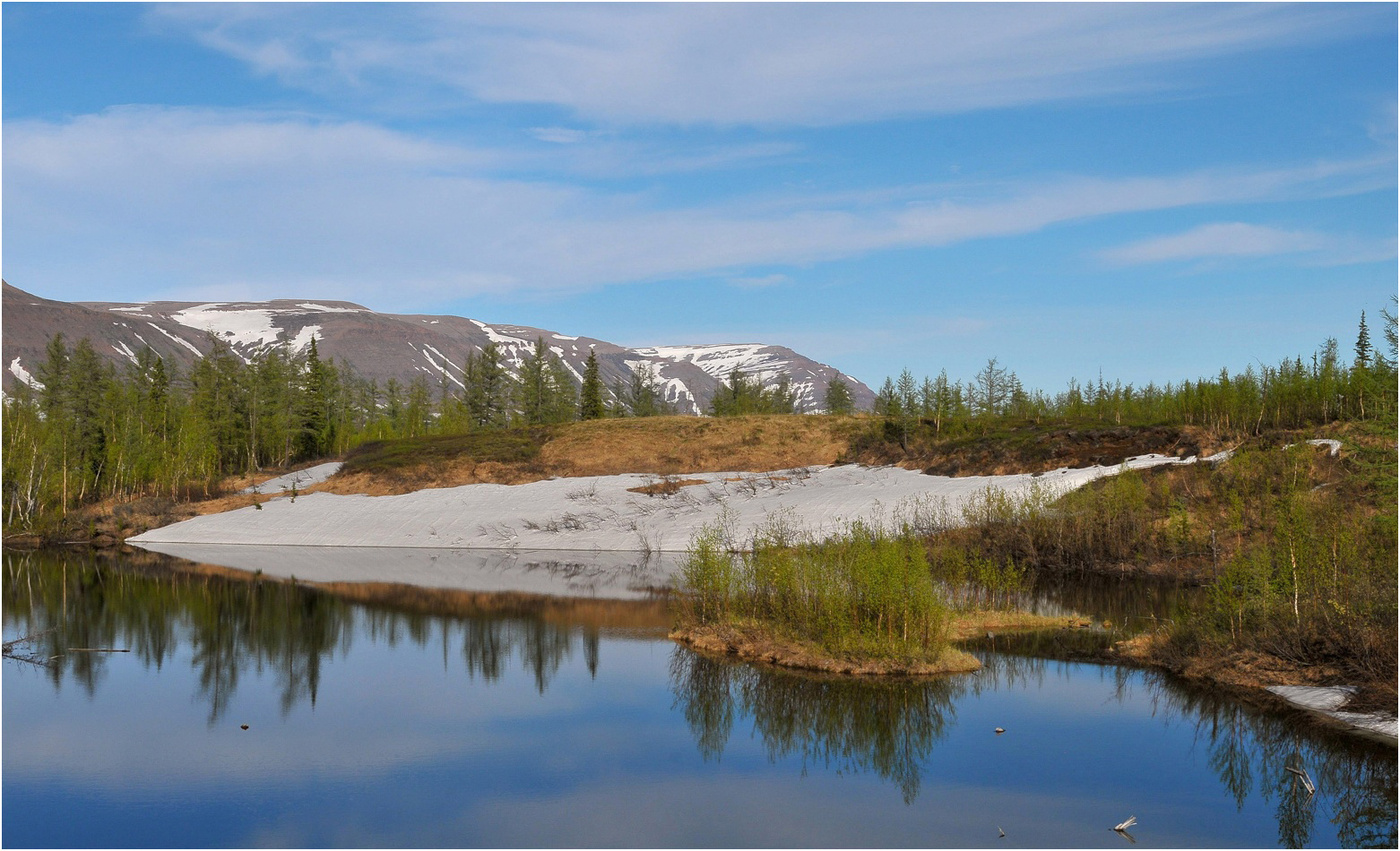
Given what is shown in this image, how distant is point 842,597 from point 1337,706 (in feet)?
28.5

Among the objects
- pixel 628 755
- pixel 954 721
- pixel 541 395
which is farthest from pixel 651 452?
pixel 628 755

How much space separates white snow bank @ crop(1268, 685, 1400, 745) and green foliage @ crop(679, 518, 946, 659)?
6.09 metres

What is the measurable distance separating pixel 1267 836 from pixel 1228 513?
1093 inches

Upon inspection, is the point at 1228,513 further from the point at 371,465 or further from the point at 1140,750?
the point at 371,465

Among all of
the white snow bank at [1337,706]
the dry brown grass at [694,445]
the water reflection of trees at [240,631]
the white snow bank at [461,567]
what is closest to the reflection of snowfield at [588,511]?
the white snow bank at [461,567]

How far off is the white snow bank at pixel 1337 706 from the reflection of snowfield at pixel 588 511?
2526 centimetres

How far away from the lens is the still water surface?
1174 cm

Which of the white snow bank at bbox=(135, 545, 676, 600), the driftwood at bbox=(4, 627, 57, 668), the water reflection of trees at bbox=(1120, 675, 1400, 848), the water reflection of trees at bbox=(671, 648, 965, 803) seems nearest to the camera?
the water reflection of trees at bbox=(1120, 675, 1400, 848)

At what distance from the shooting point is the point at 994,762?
14.2 m

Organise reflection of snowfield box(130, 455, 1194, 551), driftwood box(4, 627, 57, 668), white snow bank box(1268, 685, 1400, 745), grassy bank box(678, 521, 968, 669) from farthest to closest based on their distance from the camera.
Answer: reflection of snowfield box(130, 455, 1194, 551), driftwood box(4, 627, 57, 668), grassy bank box(678, 521, 968, 669), white snow bank box(1268, 685, 1400, 745)

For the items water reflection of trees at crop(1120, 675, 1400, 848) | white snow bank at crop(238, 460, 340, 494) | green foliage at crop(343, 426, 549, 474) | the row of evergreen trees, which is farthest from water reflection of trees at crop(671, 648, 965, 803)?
white snow bank at crop(238, 460, 340, 494)

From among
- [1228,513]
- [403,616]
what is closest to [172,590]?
[403,616]

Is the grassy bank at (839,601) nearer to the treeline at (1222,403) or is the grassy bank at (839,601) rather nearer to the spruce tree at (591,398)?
the treeline at (1222,403)

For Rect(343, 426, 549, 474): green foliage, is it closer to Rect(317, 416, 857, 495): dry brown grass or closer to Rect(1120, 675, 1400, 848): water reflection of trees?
Rect(317, 416, 857, 495): dry brown grass
